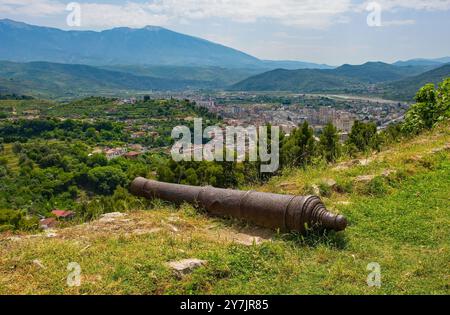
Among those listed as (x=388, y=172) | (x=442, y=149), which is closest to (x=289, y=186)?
(x=388, y=172)

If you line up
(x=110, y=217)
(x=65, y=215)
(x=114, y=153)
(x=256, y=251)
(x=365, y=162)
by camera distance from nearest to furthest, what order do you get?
(x=256, y=251) < (x=110, y=217) < (x=365, y=162) < (x=65, y=215) < (x=114, y=153)

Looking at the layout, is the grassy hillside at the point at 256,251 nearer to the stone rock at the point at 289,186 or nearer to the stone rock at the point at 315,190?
the stone rock at the point at 315,190

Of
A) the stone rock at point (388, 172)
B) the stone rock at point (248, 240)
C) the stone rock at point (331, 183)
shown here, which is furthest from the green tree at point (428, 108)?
the stone rock at point (248, 240)

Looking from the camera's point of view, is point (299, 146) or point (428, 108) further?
point (299, 146)

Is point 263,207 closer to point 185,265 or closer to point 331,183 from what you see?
point 185,265

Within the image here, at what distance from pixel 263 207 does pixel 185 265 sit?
169 centimetres

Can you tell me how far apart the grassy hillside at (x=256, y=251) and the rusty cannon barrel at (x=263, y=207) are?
162mm

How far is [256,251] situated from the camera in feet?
15.9

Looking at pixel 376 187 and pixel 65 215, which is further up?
pixel 376 187

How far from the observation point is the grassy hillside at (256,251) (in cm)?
412

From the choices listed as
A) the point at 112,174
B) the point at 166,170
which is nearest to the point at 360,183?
the point at 166,170

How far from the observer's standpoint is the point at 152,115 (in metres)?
85.1

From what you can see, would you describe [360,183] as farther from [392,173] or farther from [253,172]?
[253,172]

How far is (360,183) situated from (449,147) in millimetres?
2963
